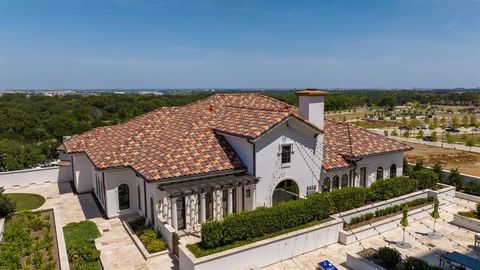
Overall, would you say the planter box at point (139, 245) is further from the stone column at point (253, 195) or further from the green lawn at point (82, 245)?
the stone column at point (253, 195)

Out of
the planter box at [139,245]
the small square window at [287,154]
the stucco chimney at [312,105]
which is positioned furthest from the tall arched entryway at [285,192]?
the planter box at [139,245]

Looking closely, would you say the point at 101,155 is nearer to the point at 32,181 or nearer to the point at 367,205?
the point at 32,181

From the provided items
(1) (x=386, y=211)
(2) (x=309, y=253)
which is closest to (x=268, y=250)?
(2) (x=309, y=253)

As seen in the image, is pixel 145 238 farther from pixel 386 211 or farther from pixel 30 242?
pixel 386 211

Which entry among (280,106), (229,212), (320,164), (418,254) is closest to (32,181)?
(229,212)

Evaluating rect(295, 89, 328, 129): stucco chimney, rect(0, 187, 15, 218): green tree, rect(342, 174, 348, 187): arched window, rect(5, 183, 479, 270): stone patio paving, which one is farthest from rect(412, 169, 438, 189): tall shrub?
rect(0, 187, 15, 218): green tree

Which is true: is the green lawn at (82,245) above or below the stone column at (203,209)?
below
